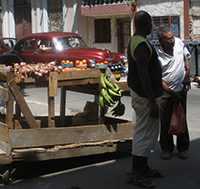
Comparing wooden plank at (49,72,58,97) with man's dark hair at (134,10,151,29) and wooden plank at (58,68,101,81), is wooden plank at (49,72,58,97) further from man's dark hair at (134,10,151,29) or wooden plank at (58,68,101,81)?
man's dark hair at (134,10,151,29)

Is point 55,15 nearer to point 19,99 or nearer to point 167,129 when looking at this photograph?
point 167,129

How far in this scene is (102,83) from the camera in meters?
4.63

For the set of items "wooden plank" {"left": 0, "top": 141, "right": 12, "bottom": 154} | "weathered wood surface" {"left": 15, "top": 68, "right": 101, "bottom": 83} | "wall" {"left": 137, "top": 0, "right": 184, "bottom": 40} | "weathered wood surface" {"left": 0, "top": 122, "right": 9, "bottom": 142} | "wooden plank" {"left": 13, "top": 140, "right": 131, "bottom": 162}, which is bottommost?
"wooden plank" {"left": 13, "top": 140, "right": 131, "bottom": 162}

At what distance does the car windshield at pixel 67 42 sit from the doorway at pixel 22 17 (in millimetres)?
14505

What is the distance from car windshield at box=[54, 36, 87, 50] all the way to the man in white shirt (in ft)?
25.2

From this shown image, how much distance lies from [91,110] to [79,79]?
106cm

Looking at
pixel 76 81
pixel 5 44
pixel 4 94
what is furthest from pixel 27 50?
pixel 4 94

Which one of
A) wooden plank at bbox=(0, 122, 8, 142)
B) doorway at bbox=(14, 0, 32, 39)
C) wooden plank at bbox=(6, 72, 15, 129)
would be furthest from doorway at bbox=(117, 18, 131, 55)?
wooden plank at bbox=(0, 122, 8, 142)

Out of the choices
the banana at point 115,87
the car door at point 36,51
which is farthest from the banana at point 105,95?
the car door at point 36,51

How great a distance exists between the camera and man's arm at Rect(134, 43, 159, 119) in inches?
145

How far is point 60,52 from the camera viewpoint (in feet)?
38.9

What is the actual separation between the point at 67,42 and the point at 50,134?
8.38m

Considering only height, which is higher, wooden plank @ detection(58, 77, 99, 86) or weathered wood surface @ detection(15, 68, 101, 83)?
weathered wood surface @ detection(15, 68, 101, 83)

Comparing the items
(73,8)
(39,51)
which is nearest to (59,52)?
A: (39,51)
